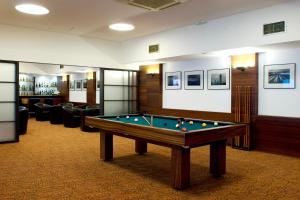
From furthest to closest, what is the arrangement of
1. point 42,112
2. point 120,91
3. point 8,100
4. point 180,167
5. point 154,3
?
point 42,112
point 120,91
point 8,100
point 154,3
point 180,167

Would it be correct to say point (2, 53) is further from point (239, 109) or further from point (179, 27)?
point (239, 109)

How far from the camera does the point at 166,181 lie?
13.1ft

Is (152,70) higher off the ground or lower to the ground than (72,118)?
higher

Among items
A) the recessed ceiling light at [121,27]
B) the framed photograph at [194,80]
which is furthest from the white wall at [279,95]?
the recessed ceiling light at [121,27]

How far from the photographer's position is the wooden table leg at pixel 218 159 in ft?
13.9

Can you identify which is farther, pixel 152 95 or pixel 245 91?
pixel 152 95

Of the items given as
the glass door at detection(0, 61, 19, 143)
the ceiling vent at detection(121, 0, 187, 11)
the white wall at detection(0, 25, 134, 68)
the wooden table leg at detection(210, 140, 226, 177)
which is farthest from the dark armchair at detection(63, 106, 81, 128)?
the wooden table leg at detection(210, 140, 226, 177)

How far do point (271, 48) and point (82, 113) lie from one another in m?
5.97

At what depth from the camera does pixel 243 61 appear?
6188 mm

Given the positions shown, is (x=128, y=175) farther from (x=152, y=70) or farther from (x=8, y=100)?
(x=152, y=70)

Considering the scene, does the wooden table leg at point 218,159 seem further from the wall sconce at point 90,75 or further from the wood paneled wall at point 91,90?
the wall sconce at point 90,75

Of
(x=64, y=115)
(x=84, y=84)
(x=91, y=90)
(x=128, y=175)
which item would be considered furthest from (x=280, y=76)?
(x=84, y=84)

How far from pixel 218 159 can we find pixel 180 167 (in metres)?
0.92

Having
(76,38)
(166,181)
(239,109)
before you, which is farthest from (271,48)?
(76,38)
